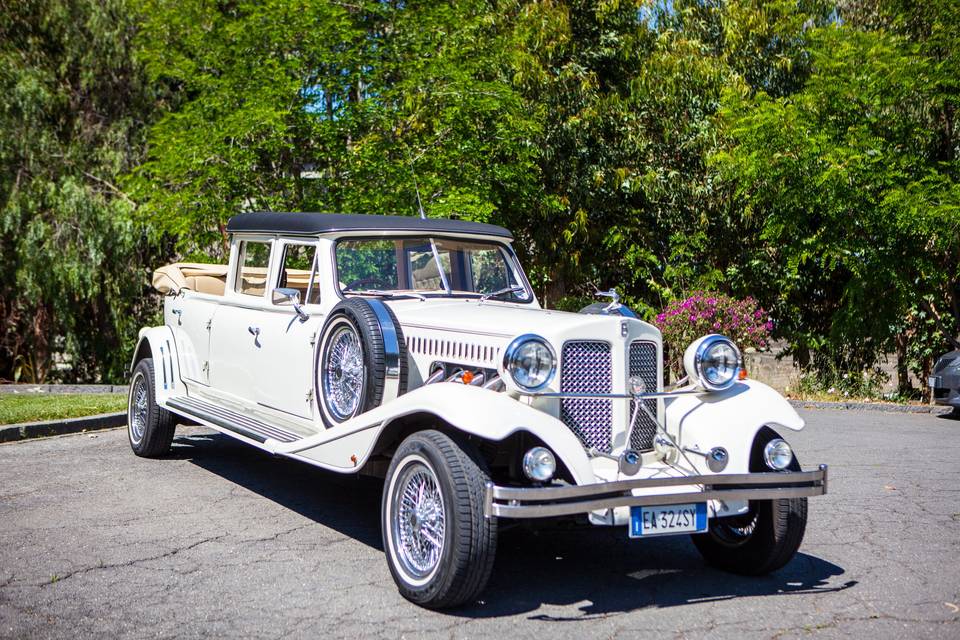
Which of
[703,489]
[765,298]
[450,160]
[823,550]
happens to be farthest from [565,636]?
[765,298]

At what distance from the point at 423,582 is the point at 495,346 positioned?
1334 mm

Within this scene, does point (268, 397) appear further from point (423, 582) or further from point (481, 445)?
point (423, 582)

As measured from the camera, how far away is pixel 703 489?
15.8 ft

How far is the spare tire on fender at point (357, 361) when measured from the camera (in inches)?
219

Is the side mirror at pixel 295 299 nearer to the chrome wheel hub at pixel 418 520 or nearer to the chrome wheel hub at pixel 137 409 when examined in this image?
the chrome wheel hub at pixel 418 520

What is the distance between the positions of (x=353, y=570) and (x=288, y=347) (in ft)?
6.24

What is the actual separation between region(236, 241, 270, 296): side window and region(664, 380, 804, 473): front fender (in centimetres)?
354

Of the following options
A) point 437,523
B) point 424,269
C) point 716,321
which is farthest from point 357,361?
point 716,321

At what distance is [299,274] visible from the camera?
7.46 meters

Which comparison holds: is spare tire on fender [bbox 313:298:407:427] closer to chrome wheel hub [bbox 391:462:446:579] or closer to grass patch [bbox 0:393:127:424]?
chrome wheel hub [bbox 391:462:446:579]

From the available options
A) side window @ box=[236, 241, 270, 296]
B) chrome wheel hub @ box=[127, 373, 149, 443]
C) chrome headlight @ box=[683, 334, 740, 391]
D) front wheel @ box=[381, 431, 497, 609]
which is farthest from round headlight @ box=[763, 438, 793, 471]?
chrome wheel hub @ box=[127, 373, 149, 443]

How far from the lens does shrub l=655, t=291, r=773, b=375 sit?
553 inches

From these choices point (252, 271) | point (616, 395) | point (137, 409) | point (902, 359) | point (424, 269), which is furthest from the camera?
point (902, 359)

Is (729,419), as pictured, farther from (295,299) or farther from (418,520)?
(295,299)
